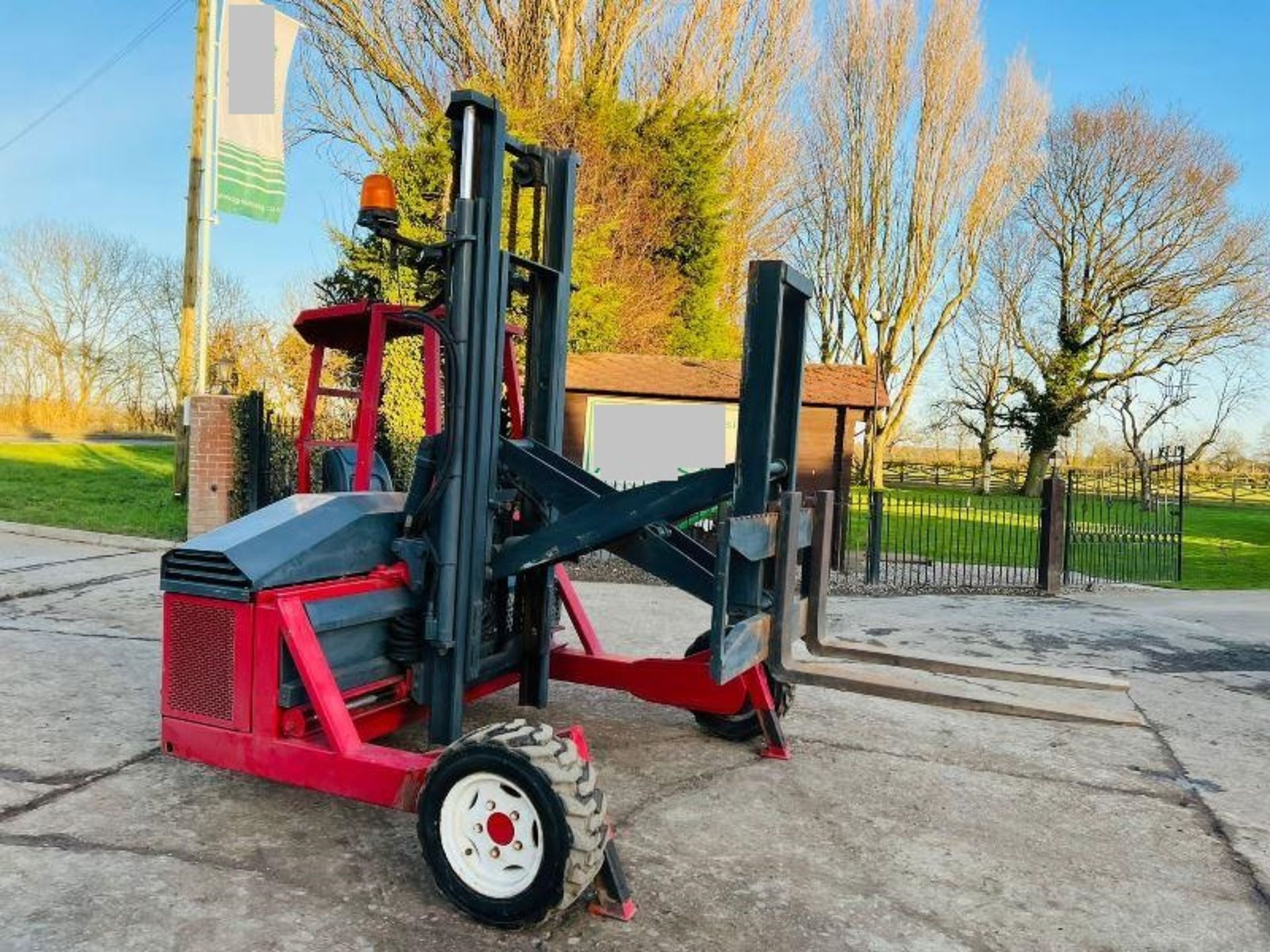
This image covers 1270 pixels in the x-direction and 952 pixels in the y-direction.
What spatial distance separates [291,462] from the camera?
12.9 m

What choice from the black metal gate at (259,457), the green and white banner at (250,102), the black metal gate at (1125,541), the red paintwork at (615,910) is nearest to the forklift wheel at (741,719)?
the red paintwork at (615,910)

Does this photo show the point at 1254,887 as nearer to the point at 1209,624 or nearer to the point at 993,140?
the point at 1209,624

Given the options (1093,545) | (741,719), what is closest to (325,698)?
(741,719)

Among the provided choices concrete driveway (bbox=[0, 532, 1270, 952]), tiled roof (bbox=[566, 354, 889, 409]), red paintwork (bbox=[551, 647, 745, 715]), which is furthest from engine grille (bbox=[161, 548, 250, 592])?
tiled roof (bbox=[566, 354, 889, 409])

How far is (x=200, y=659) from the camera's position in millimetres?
3852

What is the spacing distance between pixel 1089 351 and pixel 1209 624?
95.6ft

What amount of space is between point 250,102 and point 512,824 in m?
16.1

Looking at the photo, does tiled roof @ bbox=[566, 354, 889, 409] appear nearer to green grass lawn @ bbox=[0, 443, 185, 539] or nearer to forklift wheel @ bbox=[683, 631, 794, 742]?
green grass lawn @ bbox=[0, 443, 185, 539]

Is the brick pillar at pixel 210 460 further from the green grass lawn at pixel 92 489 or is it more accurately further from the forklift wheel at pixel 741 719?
the forklift wheel at pixel 741 719

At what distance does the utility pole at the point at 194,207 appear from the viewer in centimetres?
1653

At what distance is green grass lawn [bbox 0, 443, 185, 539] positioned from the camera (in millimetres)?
14289

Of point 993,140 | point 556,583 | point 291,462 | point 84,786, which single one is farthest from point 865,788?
point 993,140

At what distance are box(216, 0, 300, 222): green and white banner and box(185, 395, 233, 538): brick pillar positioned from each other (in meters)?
4.73

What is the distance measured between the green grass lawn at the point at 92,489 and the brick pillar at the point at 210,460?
722mm
